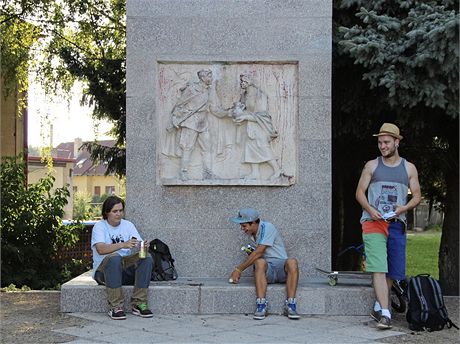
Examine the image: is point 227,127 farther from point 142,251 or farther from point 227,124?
point 142,251

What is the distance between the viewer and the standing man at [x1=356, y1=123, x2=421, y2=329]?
779 cm

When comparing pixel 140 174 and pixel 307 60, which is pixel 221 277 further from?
pixel 307 60

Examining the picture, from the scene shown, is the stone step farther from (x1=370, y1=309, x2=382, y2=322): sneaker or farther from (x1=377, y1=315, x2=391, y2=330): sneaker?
(x1=377, y1=315, x2=391, y2=330): sneaker

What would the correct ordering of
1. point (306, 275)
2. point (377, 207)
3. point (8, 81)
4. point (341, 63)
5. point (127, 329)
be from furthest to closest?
point (8, 81)
point (341, 63)
point (306, 275)
point (377, 207)
point (127, 329)

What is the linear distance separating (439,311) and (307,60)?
3508 millimetres

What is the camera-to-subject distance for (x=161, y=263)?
8.73 metres

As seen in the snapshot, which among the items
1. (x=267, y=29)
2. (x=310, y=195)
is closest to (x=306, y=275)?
(x=310, y=195)

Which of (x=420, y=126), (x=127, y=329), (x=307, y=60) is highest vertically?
(x=307, y=60)

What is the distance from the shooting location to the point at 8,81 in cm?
1534

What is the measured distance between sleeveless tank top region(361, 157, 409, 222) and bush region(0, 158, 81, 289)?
7.55 meters

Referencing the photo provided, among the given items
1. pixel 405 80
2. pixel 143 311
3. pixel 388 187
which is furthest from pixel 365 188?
pixel 143 311

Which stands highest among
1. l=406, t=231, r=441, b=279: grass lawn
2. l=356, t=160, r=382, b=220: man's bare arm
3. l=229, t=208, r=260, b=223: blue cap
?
l=356, t=160, r=382, b=220: man's bare arm

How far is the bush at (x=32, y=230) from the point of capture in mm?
13523

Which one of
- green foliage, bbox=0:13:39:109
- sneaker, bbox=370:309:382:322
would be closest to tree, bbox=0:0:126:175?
green foliage, bbox=0:13:39:109
